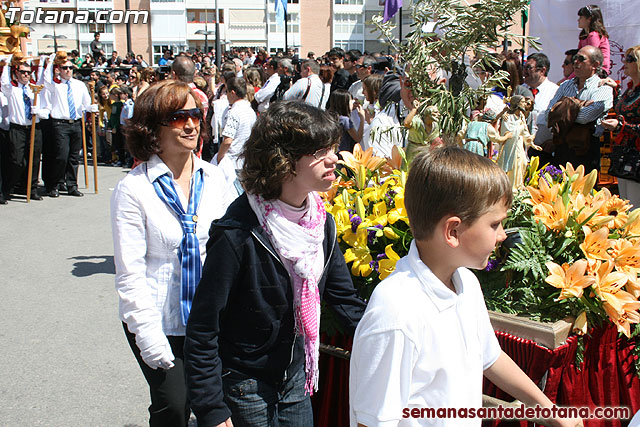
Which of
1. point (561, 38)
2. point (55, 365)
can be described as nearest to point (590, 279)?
point (55, 365)

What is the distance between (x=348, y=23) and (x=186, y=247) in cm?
6375

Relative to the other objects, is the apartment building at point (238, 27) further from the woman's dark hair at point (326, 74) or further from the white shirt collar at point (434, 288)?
the white shirt collar at point (434, 288)

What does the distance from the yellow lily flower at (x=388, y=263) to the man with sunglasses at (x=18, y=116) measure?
27.1 ft

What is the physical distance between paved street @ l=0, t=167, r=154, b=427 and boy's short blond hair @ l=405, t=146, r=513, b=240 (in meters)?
2.55

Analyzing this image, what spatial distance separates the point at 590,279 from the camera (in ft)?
8.12

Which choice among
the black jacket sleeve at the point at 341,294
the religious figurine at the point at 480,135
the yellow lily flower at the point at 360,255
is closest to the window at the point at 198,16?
the religious figurine at the point at 480,135

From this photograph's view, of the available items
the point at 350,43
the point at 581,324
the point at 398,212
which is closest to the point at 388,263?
the point at 398,212

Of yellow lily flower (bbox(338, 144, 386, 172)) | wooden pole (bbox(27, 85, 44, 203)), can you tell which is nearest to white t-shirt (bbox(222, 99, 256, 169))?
yellow lily flower (bbox(338, 144, 386, 172))

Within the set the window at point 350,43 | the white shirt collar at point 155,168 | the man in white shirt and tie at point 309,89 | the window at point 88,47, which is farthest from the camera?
the window at point 350,43

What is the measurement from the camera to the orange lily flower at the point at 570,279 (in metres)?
2.48

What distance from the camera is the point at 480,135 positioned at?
329cm

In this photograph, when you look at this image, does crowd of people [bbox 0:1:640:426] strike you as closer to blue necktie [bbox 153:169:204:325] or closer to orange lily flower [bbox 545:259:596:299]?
blue necktie [bbox 153:169:204:325]

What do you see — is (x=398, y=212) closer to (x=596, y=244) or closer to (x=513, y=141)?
(x=513, y=141)

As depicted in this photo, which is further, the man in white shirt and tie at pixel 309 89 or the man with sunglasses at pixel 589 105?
the man in white shirt and tie at pixel 309 89
